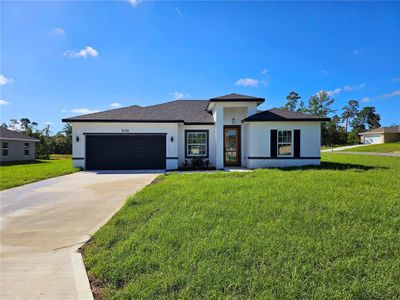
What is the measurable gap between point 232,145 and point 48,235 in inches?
471

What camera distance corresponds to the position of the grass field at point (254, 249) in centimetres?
254

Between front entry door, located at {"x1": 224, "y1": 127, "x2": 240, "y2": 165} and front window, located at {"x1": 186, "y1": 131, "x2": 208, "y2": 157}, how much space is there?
4.42ft

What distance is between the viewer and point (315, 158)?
13.2m

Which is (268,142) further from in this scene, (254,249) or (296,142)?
(254,249)

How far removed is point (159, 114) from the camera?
50.5ft

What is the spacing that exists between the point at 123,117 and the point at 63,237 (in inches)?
441

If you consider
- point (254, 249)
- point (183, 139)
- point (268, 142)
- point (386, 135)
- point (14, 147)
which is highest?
point (386, 135)

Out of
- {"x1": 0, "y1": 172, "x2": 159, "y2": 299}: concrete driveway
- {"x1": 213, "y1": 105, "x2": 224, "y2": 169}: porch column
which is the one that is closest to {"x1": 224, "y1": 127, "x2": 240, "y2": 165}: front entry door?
{"x1": 213, "y1": 105, "x2": 224, "y2": 169}: porch column

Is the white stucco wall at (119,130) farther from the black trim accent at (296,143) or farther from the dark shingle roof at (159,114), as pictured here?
the black trim accent at (296,143)

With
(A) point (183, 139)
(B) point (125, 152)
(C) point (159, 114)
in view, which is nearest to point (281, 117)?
(A) point (183, 139)

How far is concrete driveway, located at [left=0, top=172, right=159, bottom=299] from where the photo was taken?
2.79 metres

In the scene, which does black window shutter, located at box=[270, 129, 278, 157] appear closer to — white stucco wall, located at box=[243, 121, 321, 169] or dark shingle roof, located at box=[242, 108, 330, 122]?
white stucco wall, located at box=[243, 121, 321, 169]

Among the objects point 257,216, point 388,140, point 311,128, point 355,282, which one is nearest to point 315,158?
point 311,128

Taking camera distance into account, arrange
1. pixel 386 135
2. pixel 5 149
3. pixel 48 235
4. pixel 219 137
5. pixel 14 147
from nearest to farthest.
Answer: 1. pixel 48 235
2. pixel 219 137
3. pixel 5 149
4. pixel 14 147
5. pixel 386 135
